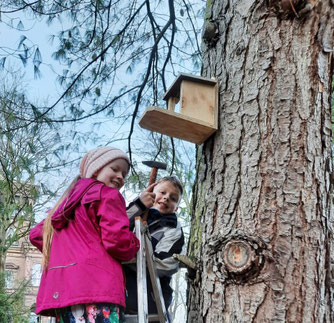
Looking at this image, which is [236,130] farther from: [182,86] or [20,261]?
[20,261]

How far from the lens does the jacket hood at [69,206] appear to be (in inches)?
78.3

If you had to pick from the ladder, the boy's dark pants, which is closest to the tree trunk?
the ladder

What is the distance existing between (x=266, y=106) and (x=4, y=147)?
8.09 m

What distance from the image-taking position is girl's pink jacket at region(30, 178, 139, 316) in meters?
1.83

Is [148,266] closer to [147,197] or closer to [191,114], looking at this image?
[147,197]

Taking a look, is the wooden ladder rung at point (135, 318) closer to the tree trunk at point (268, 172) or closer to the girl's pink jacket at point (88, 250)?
the girl's pink jacket at point (88, 250)

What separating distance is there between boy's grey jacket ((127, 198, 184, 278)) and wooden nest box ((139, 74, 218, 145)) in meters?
0.58

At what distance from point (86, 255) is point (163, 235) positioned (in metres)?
0.57

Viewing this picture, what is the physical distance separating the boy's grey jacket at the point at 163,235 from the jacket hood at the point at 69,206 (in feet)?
1.13

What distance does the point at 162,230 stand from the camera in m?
2.41

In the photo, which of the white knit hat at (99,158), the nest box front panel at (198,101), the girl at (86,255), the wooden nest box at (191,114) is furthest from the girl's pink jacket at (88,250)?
the nest box front panel at (198,101)

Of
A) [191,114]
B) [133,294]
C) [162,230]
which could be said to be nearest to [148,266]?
[133,294]

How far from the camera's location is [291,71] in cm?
164

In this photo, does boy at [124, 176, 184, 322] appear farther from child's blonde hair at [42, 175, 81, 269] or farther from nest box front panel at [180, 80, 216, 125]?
nest box front panel at [180, 80, 216, 125]
